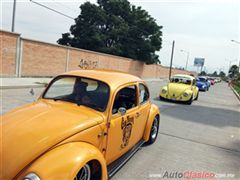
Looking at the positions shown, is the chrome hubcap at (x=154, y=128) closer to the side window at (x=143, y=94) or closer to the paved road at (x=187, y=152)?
the paved road at (x=187, y=152)

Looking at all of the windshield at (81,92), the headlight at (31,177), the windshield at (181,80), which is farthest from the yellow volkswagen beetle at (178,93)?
the headlight at (31,177)

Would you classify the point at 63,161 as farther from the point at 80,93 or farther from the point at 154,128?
the point at 154,128

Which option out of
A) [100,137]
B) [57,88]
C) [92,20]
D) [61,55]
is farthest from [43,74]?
[92,20]

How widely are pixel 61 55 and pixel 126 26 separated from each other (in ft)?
63.2

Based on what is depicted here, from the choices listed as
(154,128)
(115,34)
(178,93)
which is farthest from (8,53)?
(115,34)

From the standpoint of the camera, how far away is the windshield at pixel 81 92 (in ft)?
11.5

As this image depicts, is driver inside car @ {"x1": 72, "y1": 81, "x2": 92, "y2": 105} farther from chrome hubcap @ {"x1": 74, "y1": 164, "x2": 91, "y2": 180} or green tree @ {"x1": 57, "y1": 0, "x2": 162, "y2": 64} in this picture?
green tree @ {"x1": 57, "y1": 0, "x2": 162, "y2": 64}

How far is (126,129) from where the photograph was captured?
12.7 ft

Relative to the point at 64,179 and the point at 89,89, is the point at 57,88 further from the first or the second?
the point at 64,179

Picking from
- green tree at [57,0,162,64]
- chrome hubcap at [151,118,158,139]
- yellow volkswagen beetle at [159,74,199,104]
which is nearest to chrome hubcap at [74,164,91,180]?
chrome hubcap at [151,118,158,139]

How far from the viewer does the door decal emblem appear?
12.4ft

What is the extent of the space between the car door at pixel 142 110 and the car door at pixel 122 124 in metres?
0.15

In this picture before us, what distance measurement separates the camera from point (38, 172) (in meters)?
2.30

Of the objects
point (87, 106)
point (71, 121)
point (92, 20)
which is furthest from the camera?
point (92, 20)
